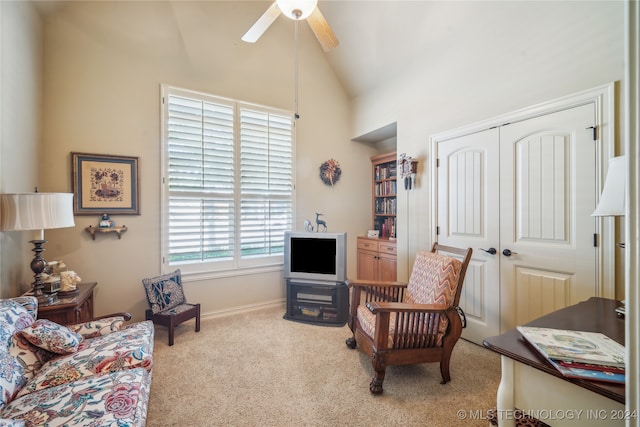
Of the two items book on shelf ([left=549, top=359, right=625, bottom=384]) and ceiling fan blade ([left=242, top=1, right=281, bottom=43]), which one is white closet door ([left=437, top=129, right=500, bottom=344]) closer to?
book on shelf ([left=549, top=359, right=625, bottom=384])

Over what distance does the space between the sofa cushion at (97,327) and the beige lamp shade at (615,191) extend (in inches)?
120

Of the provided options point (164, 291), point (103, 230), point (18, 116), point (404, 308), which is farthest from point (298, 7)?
point (164, 291)

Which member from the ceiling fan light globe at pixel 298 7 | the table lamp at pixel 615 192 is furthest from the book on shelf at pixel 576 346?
the ceiling fan light globe at pixel 298 7

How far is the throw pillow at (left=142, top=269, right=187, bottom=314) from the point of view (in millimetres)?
2615

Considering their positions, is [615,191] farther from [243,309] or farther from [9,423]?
[243,309]

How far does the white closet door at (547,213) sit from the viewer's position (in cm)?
190

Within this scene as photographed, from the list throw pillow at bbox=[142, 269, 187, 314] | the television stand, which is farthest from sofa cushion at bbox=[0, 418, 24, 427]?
the television stand

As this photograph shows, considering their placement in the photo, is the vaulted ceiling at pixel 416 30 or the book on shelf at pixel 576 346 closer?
the book on shelf at pixel 576 346

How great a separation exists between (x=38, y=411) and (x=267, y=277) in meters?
2.52

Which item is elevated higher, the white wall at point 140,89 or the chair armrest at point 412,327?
the white wall at point 140,89

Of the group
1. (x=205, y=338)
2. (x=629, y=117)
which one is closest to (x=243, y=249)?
Result: (x=205, y=338)

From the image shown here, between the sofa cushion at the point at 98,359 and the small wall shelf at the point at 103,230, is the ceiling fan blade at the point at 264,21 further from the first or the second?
the sofa cushion at the point at 98,359

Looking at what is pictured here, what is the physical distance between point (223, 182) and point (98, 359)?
215 cm

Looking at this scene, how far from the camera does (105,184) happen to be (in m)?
2.68
